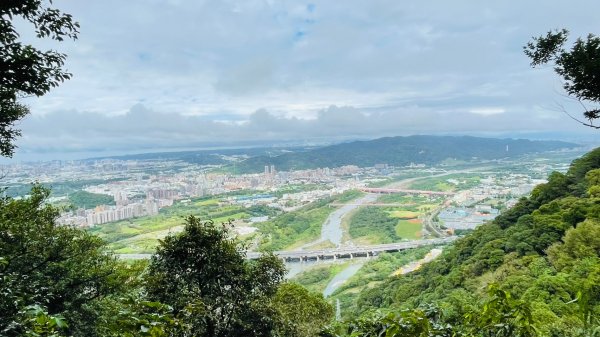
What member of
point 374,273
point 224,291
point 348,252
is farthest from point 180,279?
point 348,252

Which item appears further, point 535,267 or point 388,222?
point 388,222

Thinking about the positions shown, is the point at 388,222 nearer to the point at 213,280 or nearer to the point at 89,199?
the point at 89,199

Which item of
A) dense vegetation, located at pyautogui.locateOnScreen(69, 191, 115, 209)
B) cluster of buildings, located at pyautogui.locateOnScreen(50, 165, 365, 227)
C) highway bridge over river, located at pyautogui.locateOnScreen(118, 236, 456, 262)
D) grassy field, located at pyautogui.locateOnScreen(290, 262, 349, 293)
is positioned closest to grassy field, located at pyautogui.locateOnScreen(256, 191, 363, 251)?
highway bridge over river, located at pyautogui.locateOnScreen(118, 236, 456, 262)

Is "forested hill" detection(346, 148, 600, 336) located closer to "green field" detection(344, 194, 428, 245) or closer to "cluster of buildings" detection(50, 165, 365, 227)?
"green field" detection(344, 194, 428, 245)

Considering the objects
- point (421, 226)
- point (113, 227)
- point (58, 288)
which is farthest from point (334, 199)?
point (58, 288)

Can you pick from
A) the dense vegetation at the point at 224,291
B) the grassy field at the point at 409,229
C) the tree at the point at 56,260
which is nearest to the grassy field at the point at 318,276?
the grassy field at the point at 409,229

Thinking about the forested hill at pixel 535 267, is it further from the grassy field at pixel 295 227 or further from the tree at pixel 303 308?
the grassy field at pixel 295 227
